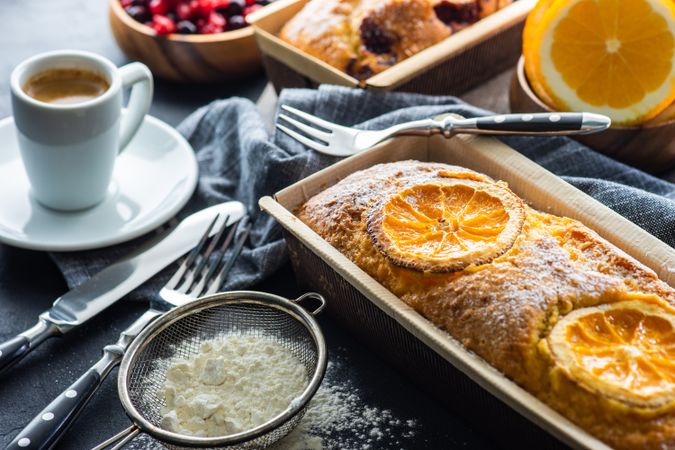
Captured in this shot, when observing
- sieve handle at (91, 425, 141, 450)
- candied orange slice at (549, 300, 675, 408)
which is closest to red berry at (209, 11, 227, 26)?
sieve handle at (91, 425, 141, 450)

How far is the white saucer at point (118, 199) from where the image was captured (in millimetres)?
2291

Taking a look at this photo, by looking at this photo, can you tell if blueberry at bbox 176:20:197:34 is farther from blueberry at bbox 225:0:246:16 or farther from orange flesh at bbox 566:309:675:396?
orange flesh at bbox 566:309:675:396

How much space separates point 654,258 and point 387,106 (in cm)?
104

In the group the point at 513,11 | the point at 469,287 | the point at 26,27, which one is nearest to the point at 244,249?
the point at 469,287

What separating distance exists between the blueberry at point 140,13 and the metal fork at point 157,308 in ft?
3.78

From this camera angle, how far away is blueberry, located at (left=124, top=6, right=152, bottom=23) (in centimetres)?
307

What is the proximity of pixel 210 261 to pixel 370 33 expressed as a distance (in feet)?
3.38

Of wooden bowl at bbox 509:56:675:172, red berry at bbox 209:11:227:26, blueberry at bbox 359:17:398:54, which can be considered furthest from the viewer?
red berry at bbox 209:11:227:26

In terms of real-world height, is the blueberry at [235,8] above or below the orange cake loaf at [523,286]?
below

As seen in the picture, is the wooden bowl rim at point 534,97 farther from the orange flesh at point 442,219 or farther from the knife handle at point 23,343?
the knife handle at point 23,343

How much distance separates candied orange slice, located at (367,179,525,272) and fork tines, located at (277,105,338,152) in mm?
512

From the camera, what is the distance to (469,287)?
171cm

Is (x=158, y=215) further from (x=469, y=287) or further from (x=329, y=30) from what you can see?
(x=469, y=287)

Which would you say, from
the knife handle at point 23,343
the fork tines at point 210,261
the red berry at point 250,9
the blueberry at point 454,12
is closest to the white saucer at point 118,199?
the fork tines at point 210,261
